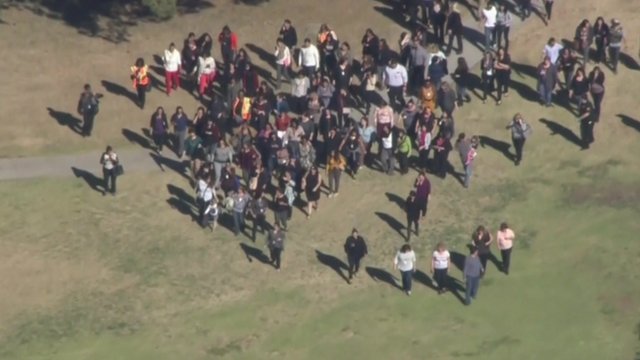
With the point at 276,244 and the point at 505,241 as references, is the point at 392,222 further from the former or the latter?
the point at 276,244

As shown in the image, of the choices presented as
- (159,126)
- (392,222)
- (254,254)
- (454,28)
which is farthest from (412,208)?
(454,28)

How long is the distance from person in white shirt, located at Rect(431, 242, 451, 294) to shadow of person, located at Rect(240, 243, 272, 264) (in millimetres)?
3638

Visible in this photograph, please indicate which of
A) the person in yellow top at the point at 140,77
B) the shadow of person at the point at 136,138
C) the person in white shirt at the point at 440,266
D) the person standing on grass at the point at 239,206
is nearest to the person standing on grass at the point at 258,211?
the person standing on grass at the point at 239,206

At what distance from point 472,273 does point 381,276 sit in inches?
92.7

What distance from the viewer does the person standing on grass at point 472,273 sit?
36.2m

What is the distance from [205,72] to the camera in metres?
43.6

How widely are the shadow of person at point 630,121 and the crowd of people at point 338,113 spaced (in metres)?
1.11

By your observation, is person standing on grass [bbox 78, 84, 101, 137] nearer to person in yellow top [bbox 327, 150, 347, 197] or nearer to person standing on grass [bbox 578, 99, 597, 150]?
person in yellow top [bbox 327, 150, 347, 197]

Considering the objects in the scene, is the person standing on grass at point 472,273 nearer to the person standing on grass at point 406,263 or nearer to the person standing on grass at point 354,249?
the person standing on grass at point 406,263

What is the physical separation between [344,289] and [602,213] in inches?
255

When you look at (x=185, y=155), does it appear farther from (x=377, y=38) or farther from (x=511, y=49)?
(x=511, y=49)

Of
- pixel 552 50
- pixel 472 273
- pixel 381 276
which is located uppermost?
pixel 552 50

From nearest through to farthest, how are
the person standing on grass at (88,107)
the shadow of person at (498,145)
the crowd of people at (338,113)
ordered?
the crowd of people at (338,113) → the person standing on grass at (88,107) → the shadow of person at (498,145)

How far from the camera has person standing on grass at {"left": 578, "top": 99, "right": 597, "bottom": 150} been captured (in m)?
42.1
